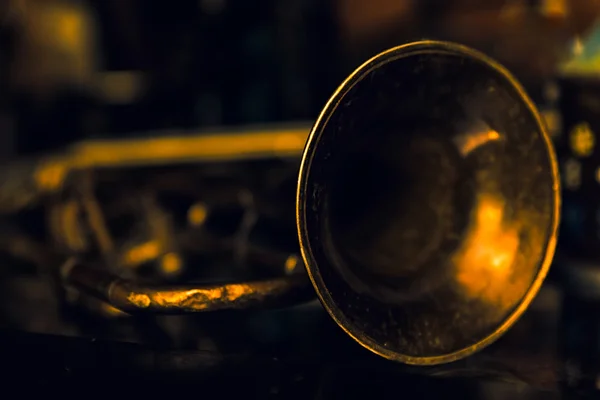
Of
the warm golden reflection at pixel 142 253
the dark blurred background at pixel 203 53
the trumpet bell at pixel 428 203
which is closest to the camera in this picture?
the trumpet bell at pixel 428 203

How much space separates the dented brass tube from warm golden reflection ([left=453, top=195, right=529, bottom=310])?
17cm

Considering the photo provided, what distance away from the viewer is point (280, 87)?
1.44 m

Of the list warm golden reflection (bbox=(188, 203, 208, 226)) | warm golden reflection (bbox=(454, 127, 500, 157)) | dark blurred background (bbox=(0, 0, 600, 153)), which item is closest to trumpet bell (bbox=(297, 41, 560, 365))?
warm golden reflection (bbox=(454, 127, 500, 157))

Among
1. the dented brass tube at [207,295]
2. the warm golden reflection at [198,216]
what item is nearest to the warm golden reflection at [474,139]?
the dented brass tube at [207,295]

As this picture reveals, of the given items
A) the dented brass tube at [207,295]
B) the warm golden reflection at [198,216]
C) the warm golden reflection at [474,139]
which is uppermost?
the warm golden reflection at [474,139]

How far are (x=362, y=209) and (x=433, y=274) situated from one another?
103 millimetres

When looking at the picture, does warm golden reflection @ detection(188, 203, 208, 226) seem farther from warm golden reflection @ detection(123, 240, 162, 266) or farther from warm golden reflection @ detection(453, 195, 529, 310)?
warm golden reflection @ detection(453, 195, 529, 310)

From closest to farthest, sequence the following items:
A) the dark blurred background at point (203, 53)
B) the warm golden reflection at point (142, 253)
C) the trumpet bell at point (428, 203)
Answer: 1. the trumpet bell at point (428, 203)
2. the warm golden reflection at point (142, 253)
3. the dark blurred background at point (203, 53)

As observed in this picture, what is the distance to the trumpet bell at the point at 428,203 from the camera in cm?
60

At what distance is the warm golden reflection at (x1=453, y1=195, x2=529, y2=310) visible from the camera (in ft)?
2.14

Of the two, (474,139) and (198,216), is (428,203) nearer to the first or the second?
(474,139)

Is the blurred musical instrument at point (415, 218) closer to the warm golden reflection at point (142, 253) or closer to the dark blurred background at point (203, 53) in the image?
the warm golden reflection at point (142, 253)

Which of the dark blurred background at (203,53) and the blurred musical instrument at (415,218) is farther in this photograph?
the dark blurred background at (203,53)

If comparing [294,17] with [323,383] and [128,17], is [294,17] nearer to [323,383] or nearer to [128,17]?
[128,17]
